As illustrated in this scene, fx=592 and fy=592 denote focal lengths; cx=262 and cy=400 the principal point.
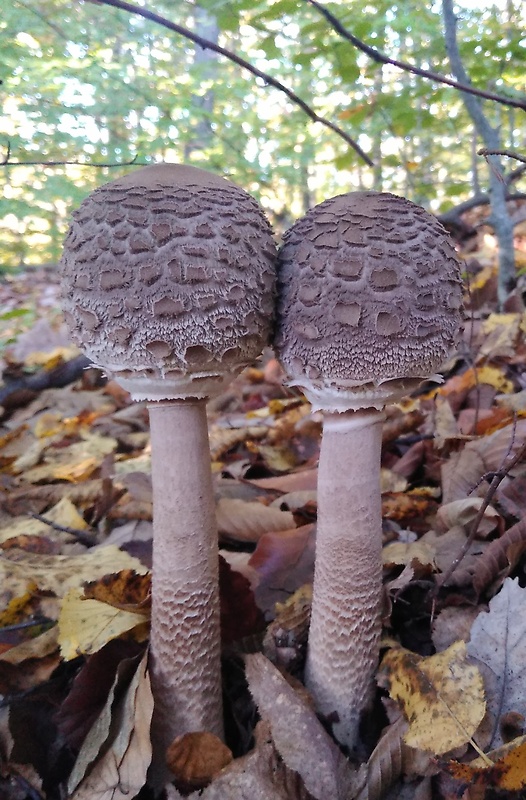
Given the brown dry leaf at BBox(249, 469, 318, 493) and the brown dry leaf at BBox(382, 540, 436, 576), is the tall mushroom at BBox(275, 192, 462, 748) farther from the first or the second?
the brown dry leaf at BBox(249, 469, 318, 493)

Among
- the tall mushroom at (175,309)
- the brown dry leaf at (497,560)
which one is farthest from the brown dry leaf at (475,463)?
the tall mushroom at (175,309)

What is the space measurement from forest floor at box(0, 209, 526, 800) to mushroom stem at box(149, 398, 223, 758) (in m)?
0.15

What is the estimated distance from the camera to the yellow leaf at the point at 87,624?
7.13 feet

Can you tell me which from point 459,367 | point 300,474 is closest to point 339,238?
point 300,474

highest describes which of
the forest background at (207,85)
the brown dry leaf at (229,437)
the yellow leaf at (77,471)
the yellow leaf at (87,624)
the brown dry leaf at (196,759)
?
the forest background at (207,85)

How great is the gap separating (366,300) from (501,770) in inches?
55.2

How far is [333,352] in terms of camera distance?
6.03 feet

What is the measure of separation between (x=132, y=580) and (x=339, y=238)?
1765mm

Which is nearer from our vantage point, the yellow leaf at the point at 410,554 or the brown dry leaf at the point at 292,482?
the yellow leaf at the point at 410,554

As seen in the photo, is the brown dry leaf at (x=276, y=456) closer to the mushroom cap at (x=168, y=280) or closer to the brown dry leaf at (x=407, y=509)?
the brown dry leaf at (x=407, y=509)

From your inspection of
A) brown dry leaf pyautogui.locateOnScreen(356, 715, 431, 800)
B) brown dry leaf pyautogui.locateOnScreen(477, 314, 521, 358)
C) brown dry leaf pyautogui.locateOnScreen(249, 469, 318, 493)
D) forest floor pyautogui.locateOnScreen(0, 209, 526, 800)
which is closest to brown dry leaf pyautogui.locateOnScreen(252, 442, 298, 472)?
forest floor pyautogui.locateOnScreen(0, 209, 526, 800)

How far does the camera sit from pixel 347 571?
2.19 metres

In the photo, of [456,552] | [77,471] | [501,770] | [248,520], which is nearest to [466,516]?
[456,552]

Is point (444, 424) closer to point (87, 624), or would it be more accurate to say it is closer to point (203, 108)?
point (87, 624)
